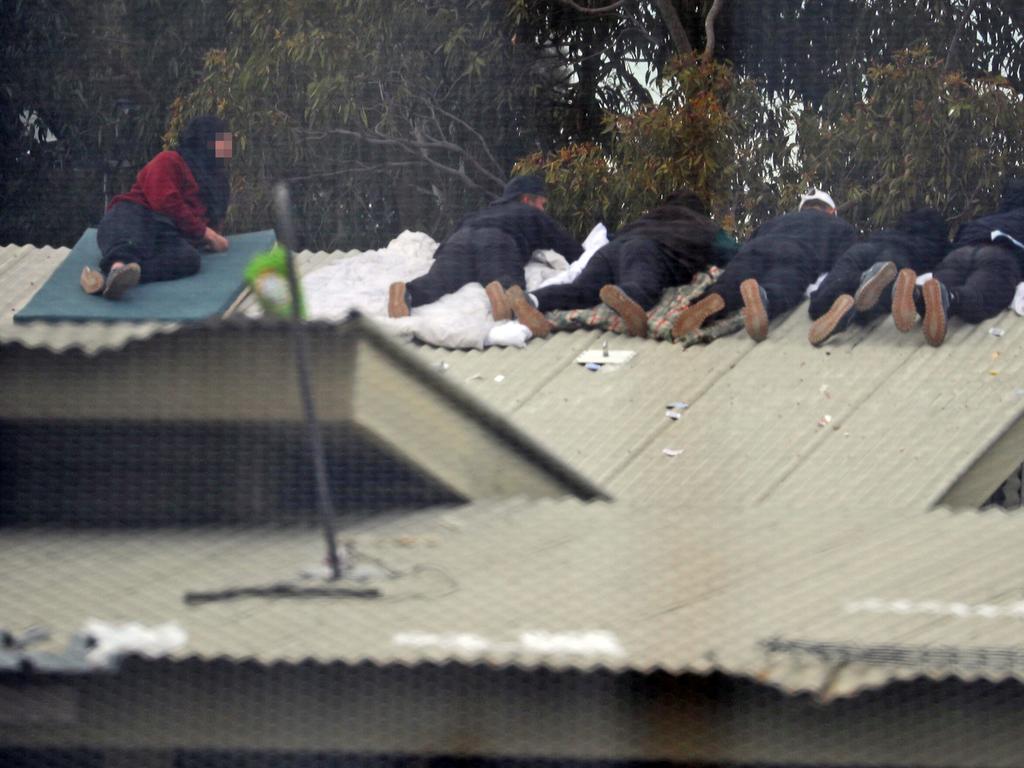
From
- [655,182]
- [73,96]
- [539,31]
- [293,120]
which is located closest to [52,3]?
[73,96]

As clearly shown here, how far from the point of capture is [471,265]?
3.69 metres

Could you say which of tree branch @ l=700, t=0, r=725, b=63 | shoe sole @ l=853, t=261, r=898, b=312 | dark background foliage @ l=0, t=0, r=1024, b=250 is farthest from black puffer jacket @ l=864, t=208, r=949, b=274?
tree branch @ l=700, t=0, r=725, b=63

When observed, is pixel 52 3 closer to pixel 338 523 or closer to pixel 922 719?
pixel 338 523

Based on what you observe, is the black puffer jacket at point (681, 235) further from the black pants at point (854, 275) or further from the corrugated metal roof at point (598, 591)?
the corrugated metal roof at point (598, 591)

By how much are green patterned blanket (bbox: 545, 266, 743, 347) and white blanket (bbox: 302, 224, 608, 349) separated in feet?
0.37

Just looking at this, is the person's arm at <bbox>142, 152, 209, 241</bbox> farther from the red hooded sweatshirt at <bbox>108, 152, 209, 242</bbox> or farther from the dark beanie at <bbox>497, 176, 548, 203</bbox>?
the dark beanie at <bbox>497, 176, 548, 203</bbox>

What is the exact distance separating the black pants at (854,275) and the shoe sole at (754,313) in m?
0.13

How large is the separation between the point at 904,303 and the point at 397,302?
106 centimetres

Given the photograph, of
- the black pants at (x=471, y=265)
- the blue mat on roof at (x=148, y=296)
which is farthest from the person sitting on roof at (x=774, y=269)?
the blue mat on roof at (x=148, y=296)

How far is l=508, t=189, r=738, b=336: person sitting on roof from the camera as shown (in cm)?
332

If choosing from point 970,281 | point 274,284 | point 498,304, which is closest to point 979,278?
point 970,281

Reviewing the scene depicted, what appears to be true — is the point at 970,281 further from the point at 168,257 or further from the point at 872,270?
the point at 168,257

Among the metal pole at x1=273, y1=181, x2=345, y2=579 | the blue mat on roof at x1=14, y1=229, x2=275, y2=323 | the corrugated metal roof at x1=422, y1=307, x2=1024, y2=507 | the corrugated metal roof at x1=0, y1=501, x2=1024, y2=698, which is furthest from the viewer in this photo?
the blue mat on roof at x1=14, y1=229, x2=275, y2=323

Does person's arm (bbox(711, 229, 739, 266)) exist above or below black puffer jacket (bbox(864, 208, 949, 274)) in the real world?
below
